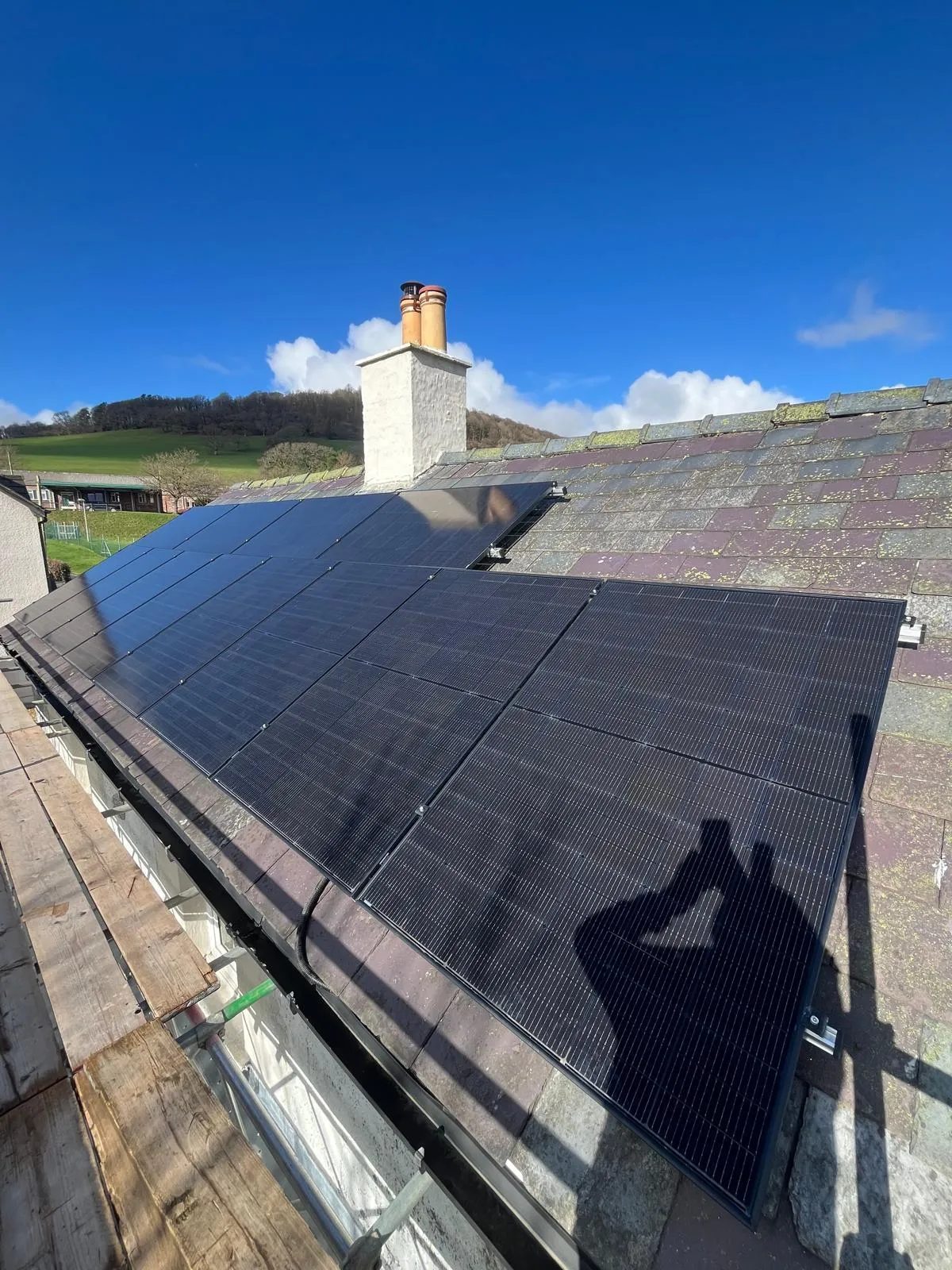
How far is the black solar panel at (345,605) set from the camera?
4863mm

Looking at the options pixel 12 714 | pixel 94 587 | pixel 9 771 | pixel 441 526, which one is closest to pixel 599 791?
pixel 441 526

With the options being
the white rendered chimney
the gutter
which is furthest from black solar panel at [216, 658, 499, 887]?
the white rendered chimney

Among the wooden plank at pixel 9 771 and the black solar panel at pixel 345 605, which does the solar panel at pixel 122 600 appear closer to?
the wooden plank at pixel 9 771

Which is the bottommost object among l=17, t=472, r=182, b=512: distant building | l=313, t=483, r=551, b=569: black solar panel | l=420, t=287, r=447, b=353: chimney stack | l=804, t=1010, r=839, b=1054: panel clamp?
l=804, t=1010, r=839, b=1054: panel clamp

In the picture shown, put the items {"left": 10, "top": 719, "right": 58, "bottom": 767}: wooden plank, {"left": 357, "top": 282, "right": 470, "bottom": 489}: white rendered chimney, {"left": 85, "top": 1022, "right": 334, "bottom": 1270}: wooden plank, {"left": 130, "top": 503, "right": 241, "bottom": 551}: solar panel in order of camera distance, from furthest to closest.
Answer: {"left": 130, "top": 503, "right": 241, "bottom": 551}: solar panel, {"left": 357, "top": 282, "right": 470, "bottom": 489}: white rendered chimney, {"left": 10, "top": 719, "right": 58, "bottom": 767}: wooden plank, {"left": 85, "top": 1022, "right": 334, "bottom": 1270}: wooden plank

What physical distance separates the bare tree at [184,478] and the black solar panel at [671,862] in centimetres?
5158

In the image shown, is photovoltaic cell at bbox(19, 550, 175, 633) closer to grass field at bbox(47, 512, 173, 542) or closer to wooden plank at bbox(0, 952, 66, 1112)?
wooden plank at bbox(0, 952, 66, 1112)

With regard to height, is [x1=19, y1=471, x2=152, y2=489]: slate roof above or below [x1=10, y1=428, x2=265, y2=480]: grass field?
below

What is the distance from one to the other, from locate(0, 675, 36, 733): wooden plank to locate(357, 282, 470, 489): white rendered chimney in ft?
19.1

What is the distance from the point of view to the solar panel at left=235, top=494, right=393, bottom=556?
738 cm

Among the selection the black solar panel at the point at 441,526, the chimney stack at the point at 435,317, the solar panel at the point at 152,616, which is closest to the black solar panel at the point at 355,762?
the black solar panel at the point at 441,526

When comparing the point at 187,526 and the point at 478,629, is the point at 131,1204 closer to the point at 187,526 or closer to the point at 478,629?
the point at 478,629

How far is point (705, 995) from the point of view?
1.84 m

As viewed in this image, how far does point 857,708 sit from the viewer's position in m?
2.45
